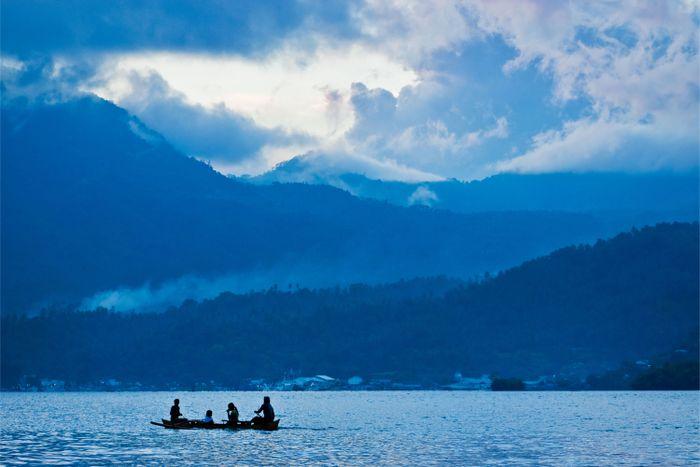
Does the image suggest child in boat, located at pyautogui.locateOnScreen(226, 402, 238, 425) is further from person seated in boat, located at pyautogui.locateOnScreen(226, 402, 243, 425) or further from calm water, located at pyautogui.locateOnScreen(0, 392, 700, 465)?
calm water, located at pyautogui.locateOnScreen(0, 392, 700, 465)

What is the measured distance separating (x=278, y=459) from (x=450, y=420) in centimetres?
7271

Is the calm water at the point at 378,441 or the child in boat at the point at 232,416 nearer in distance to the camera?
the calm water at the point at 378,441

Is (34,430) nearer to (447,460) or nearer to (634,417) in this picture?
(447,460)

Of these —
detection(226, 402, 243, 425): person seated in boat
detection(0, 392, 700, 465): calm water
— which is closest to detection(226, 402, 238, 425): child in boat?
detection(226, 402, 243, 425): person seated in boat

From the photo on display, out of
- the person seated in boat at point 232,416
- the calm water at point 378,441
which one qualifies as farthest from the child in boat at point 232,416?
the calm water at point 378,441

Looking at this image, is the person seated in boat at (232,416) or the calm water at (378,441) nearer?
the calm water at (378,441)

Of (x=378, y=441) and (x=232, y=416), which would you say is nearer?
(x=378, y=441)

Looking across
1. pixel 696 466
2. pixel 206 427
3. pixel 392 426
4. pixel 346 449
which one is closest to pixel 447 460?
pixel 346 449

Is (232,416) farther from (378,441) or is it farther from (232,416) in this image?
(378,441)

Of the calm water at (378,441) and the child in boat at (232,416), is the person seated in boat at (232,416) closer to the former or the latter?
the child in boat at (232,416)

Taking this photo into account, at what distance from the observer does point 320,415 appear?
184m

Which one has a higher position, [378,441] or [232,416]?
[232,416]

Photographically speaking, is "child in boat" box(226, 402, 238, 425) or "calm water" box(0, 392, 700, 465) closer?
"calm water" box(0, 392, 700, 465)

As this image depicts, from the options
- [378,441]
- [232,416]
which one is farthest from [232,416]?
[378,441]
